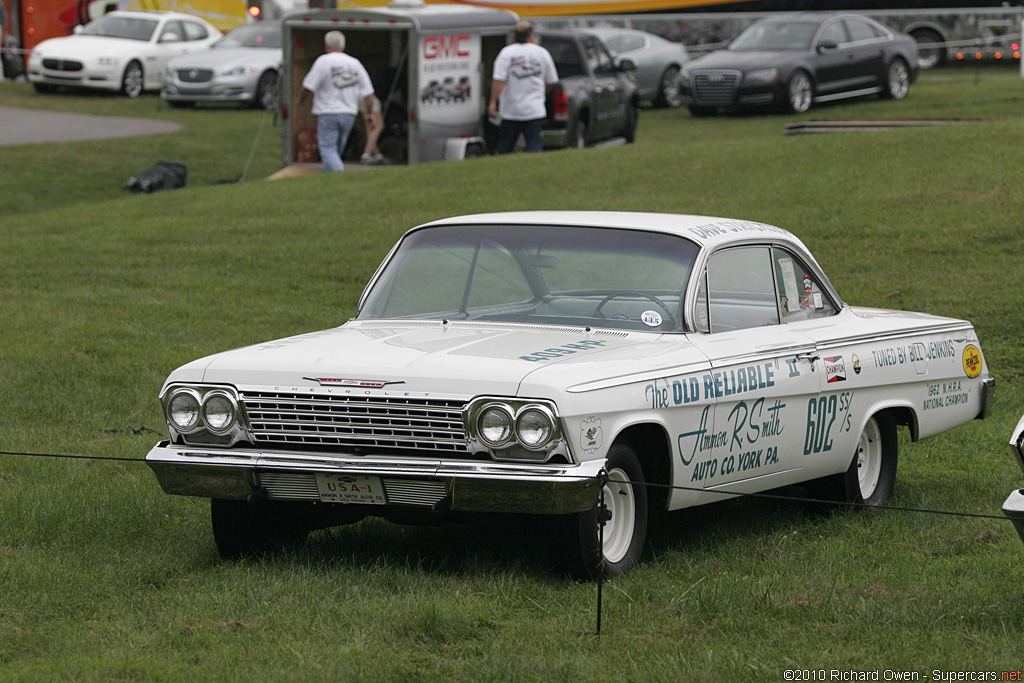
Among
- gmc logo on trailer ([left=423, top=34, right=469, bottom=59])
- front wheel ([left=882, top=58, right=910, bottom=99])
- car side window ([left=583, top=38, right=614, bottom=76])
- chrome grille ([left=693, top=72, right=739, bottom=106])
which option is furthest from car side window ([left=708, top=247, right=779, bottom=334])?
front wheel ([left=882, top=58, right=910, bottom=99])

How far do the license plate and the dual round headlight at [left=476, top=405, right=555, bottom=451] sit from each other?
0.46 metres

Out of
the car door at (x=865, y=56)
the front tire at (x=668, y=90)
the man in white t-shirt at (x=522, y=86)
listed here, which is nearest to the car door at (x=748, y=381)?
the man in white t-shirt at (x=522, y=86)

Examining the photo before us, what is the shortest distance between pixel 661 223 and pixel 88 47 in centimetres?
2593

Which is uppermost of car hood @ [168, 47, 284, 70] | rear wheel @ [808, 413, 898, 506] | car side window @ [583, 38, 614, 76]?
car side window @ [583, 38, 614, 76]

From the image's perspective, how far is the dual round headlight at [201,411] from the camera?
18.6ft

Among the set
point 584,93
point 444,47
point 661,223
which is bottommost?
point 584,93

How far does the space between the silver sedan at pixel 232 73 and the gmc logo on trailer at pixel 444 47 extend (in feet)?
31.3

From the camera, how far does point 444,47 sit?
18.8 m

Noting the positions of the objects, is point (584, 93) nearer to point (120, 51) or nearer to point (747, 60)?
point (747, 60)

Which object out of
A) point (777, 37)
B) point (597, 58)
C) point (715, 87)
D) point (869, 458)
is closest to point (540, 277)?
point (869, 458)

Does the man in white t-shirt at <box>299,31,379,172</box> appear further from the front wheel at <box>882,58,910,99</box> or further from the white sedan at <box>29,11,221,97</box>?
the white sedan at <box>29,11,221,97</box>

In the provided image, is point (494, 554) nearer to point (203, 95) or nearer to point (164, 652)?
point (164, 652)

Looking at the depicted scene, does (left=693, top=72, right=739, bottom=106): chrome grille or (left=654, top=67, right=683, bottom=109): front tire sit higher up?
(left=693, top=72, right=739, bottom=106): chrome grille

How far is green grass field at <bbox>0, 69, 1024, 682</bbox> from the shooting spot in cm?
480
